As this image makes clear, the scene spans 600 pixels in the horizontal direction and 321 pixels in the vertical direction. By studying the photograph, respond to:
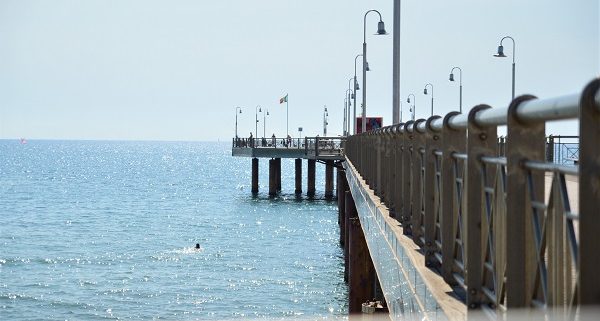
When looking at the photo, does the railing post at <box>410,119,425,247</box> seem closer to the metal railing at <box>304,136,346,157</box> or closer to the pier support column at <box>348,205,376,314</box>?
the pier support column at <box>348,205,376,314</box>

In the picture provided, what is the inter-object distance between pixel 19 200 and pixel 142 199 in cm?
946

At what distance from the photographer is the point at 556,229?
3744 mm

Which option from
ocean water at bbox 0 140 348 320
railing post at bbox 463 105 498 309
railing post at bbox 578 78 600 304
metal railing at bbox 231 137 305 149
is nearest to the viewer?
railing post at bbox 578 78 600 304

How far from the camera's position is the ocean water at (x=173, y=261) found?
28344mm

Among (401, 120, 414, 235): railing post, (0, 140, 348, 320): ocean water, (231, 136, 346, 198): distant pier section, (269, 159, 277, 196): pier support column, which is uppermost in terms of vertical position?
(401, 120, 414, 235): railing post

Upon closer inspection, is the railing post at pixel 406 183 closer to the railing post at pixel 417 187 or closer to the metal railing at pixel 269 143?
the railing post at pixel 417 187

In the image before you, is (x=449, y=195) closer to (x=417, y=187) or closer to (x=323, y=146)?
(x=417, y=187)

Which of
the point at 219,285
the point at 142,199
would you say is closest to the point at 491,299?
the point at 219,285

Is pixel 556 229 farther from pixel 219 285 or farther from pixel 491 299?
pixel 219 285

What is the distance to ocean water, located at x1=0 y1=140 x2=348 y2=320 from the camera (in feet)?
93.0

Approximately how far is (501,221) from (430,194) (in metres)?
2.93

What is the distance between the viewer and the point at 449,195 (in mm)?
6621

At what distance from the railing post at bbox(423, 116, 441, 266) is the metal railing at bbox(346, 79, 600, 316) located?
34cm

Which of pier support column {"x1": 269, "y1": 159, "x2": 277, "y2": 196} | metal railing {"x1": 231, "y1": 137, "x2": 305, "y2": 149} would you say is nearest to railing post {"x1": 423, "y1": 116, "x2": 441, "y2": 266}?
metal railing {"x1": 231, "y1": 137, "x2": 305, "y2": 149}
